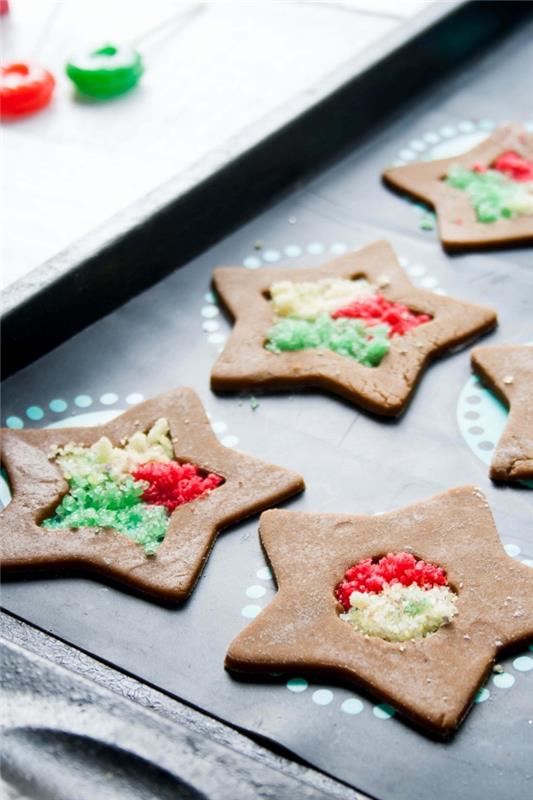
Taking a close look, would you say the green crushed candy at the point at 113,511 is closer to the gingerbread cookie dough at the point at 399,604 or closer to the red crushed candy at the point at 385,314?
the gingerbread cookie dough at the point at 399,604

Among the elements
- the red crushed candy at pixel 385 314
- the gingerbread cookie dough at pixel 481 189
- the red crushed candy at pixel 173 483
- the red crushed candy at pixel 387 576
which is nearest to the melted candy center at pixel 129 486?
the red crushed candy at pixel 173 483

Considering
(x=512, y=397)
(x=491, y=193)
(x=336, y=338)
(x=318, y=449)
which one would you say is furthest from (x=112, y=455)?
(x=491, y=193)

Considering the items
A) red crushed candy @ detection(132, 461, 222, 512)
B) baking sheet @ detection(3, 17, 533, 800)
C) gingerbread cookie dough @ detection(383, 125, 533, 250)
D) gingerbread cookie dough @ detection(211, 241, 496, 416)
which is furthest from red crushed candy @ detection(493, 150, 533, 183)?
red crushed candy @ detection(132, 461, 222, 512)

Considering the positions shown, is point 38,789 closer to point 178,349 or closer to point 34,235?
point 178,349

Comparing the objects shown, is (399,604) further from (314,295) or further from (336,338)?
(314,295)

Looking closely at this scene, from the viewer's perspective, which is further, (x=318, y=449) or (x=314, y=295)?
(x=314, y=295)

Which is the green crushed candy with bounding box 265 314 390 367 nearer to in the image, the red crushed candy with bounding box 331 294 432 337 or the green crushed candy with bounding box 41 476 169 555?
the red crushed candy with bounding box 331 294 432 337
